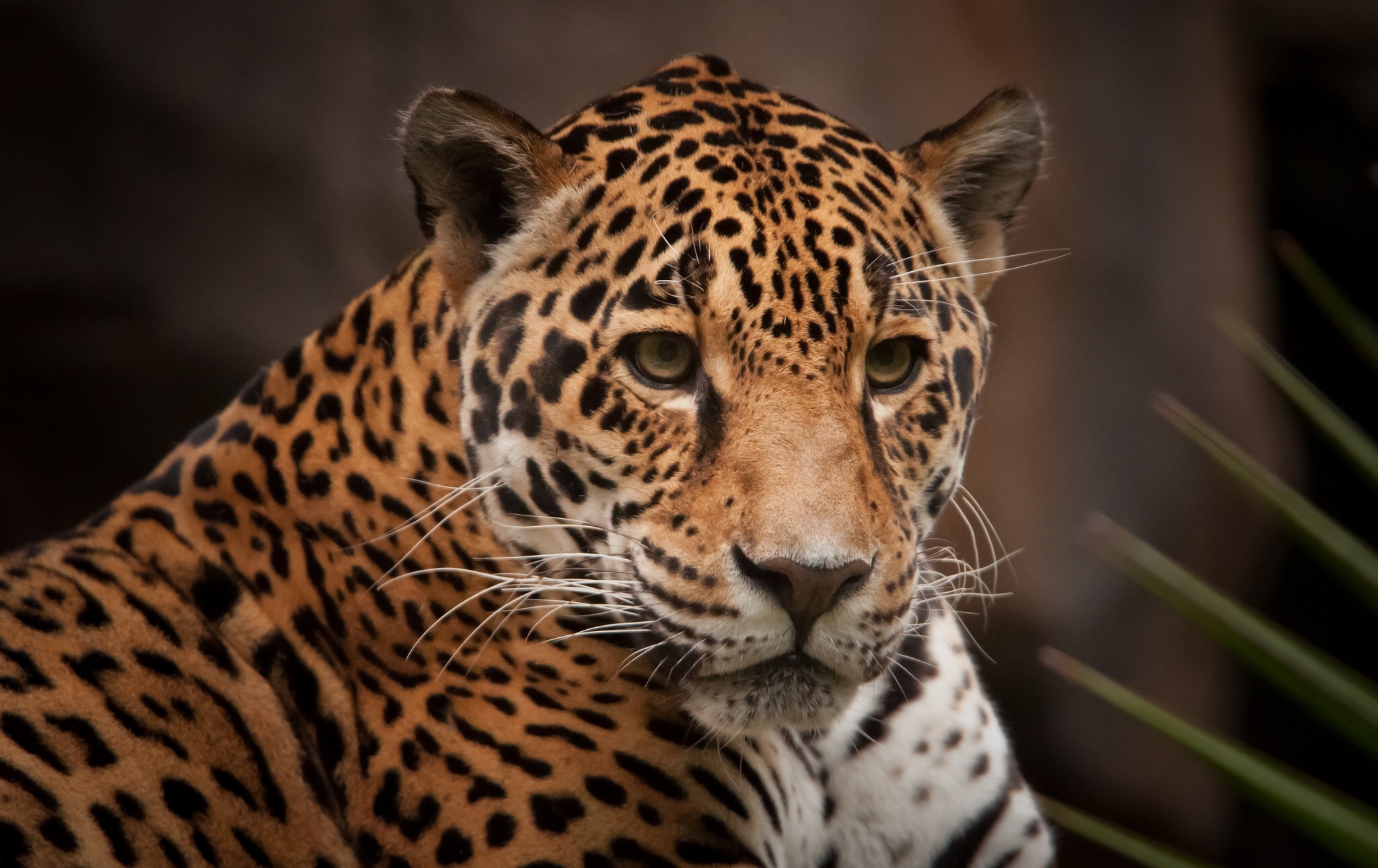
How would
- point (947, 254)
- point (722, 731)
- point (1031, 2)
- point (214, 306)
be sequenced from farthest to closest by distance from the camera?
point (1031, 2) < point (214, 306) < point (947, 254) < point (722, 731)

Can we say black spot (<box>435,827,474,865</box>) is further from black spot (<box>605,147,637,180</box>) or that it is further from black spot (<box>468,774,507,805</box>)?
black spot (<box>605,147,637,180</box>)

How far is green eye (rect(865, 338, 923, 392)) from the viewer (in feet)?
9.12

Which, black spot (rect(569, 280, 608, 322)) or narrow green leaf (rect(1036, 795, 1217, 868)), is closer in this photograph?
narrow green leaf (rect(1036, 795, 1217, 868))

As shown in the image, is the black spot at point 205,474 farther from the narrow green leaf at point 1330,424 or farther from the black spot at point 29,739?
the narrow green leaf at point 1330,424

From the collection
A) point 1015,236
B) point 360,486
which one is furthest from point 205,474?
point 1015,236

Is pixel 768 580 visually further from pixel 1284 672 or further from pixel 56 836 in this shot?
pixel 56 836

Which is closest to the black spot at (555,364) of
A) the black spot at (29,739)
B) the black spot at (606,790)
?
the black spot at (606,790)

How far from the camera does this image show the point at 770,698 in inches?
99.3

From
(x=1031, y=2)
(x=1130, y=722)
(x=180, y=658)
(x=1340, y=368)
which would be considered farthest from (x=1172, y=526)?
(x=180, y=658)

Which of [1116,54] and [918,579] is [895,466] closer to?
[918,579]

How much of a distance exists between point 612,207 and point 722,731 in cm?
109

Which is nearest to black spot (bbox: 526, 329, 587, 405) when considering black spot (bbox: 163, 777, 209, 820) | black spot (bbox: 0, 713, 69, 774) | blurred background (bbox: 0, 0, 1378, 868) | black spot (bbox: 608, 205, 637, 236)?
black spot (bbox: 608, 205, 637, 236)

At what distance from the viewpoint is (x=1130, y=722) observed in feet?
22.5

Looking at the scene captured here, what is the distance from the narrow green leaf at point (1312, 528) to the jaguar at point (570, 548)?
817 millimetres
